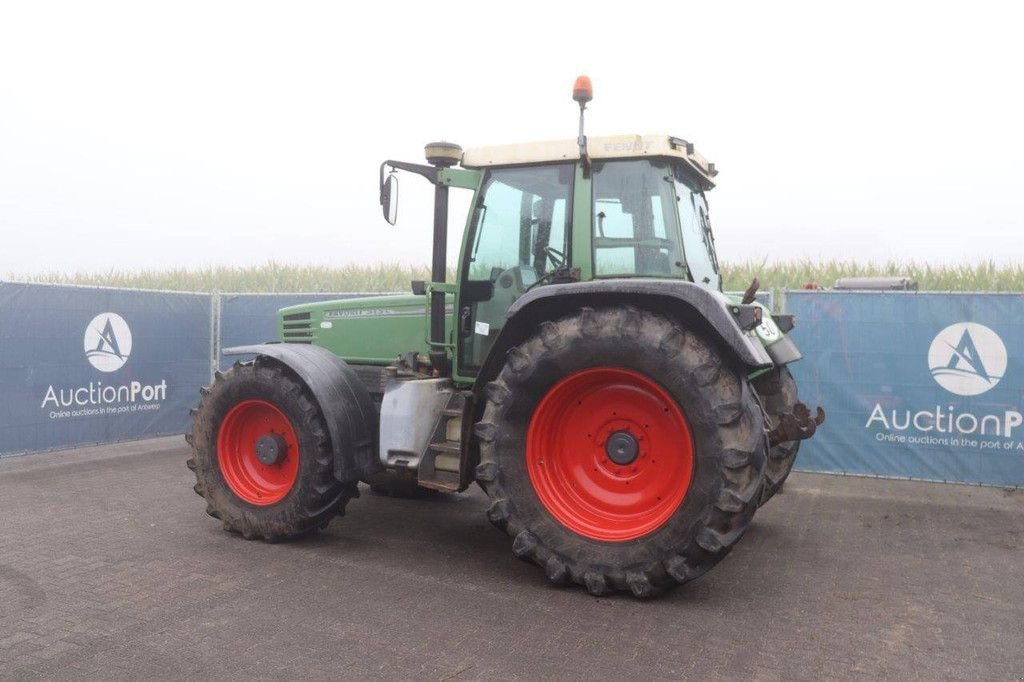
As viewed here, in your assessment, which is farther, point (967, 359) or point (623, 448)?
point (967, 359)

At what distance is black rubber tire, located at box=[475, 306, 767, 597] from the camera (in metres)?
4.04

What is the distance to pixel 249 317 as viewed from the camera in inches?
409

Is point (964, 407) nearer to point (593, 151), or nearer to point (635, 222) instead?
point (635, 222)

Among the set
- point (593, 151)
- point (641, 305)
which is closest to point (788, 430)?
point (641, 305)

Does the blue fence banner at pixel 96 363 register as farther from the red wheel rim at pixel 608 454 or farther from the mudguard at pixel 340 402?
the red wheel rim at pixel 608 454

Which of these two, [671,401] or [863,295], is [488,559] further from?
[863,295]

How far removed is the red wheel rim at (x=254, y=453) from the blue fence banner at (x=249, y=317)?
193 inches

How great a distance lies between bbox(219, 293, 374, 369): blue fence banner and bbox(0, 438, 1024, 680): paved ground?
424 centimetres

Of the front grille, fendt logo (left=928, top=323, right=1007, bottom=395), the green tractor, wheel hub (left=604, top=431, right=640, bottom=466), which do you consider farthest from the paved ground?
fendt logo (left=928, top=323, right=1007, bottom=395)

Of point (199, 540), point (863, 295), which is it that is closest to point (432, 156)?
point (199, 540)

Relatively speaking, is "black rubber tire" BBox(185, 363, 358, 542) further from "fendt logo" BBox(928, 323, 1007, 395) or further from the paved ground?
"fendt logo" BBox(928, 323, 1007, 395)

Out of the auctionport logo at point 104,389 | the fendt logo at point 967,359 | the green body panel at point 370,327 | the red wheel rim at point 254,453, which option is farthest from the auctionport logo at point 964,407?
the auctionport logo at point 104,389

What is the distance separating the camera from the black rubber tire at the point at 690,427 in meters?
4.04

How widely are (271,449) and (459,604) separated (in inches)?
74.9
